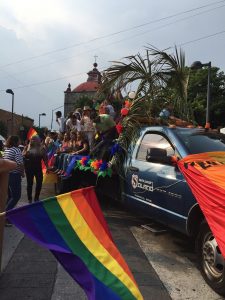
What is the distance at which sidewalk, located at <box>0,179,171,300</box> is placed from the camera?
4.52m

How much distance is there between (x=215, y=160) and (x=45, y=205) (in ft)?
7.98

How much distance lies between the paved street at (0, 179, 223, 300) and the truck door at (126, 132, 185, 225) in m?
0.53

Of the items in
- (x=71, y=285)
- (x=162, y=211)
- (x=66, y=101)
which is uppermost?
(x=66, y=101)

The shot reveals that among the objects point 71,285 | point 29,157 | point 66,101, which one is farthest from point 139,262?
point 66,101

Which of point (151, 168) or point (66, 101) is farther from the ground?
point (66, 101)

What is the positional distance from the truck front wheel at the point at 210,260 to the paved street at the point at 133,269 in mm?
125

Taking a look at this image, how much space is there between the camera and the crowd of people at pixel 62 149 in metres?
8.13

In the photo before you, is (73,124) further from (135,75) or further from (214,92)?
(214,92)

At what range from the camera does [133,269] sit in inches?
211

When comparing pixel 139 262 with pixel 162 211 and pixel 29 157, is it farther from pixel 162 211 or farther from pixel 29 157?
pixel 29 157

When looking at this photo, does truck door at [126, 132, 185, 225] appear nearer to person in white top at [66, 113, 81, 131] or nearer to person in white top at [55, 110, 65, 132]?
person in white top at [66, 113, 81, 131]

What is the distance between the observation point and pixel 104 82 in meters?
9.27

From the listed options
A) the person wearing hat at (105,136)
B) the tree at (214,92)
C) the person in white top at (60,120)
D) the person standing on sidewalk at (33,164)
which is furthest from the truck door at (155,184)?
the tree at (214,92)

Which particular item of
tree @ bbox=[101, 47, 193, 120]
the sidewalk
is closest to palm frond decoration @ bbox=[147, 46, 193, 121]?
tree @ bbox=[101, 47, 193, 120]
